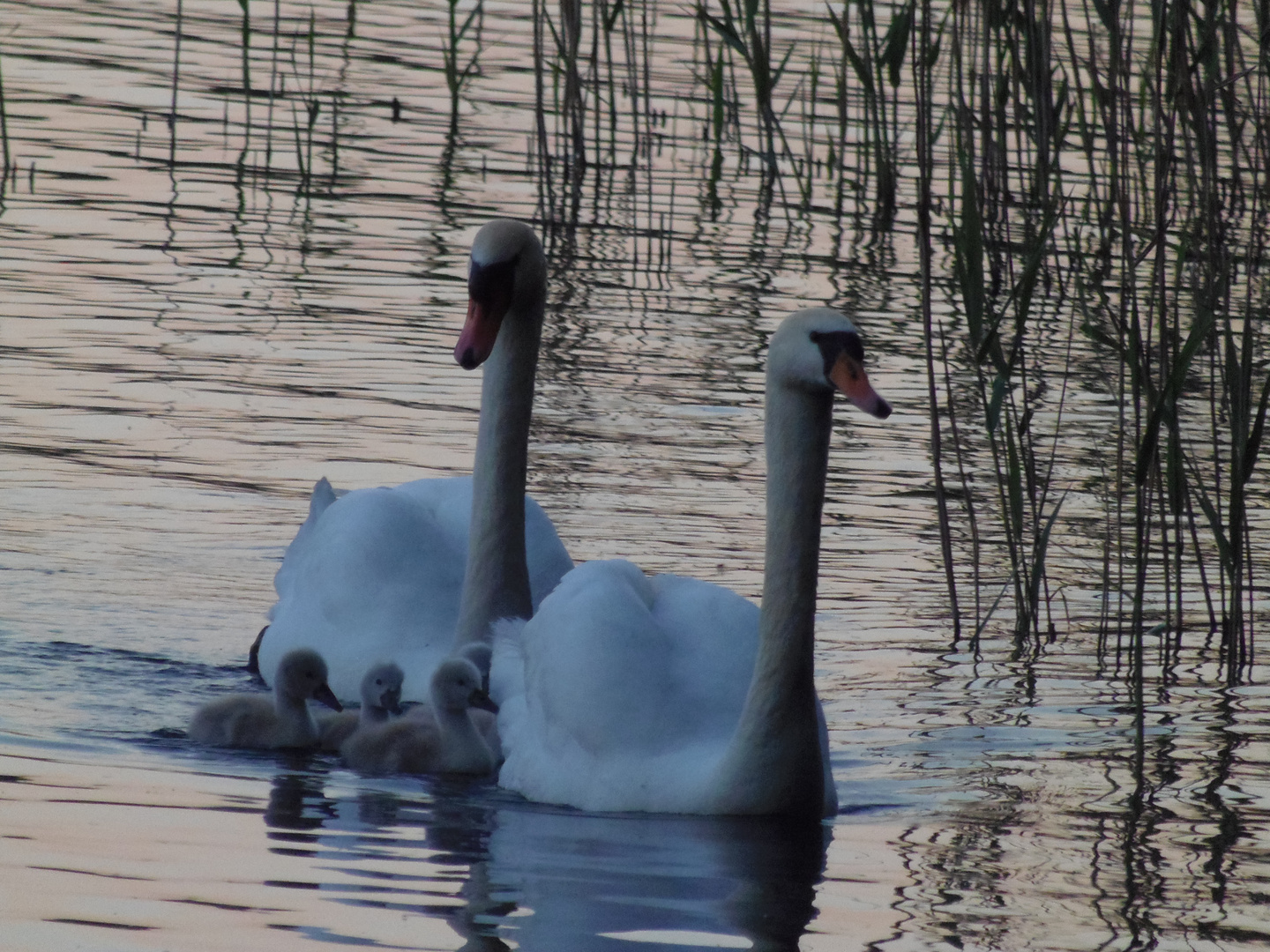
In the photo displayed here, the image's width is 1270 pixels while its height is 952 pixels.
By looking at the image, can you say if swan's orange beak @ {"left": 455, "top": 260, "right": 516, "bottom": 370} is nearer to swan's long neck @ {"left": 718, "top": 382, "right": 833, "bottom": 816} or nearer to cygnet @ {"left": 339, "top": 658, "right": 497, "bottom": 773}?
cygnet @ {"left": 339, "top": 658, "right": 497, "bottom": 773}

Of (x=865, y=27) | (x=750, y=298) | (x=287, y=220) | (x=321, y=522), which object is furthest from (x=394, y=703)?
(x=287, y=220)

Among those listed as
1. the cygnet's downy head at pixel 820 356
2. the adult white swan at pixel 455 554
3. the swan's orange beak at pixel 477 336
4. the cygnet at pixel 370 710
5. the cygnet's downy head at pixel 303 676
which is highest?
the cygnet's downy head at pixel 820 356

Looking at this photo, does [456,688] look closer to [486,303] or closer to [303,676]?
[303,676]

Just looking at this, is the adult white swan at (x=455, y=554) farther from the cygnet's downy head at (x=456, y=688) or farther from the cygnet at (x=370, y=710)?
the cygnet's downy head at (x=456, y=688)

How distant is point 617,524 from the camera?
28.0ft

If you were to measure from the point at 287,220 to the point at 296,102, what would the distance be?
14.4ft

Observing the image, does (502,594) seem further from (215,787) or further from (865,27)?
(865,27)

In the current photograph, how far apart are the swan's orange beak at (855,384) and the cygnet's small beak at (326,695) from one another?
2016 millimetres

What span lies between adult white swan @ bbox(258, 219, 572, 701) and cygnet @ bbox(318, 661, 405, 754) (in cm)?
18

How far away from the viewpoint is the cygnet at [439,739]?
242 inches

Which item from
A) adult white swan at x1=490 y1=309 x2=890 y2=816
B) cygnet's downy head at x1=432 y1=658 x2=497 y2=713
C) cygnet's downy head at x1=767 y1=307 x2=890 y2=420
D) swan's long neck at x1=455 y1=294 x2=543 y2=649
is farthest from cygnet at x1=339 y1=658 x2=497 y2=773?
cygnet's downy head at x1=767 y1=307 x2=890 y2=420

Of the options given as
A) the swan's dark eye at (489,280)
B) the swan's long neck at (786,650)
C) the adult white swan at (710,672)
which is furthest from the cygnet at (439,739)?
the swan's dark eye at (489,280)

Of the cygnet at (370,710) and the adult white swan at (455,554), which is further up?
the adult white swan at (455,554)

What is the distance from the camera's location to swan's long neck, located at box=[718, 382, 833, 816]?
17.8 feet
